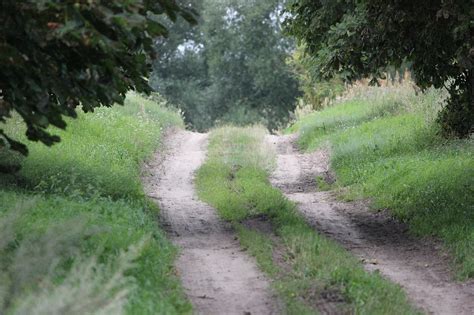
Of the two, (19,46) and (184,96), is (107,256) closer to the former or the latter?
(19,46)

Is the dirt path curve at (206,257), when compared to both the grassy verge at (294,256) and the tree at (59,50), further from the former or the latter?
the tree at (59,50)

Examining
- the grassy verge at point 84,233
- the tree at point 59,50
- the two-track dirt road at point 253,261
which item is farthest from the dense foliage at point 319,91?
the tree at point 59,50

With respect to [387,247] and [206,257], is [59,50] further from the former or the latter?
[387,247]

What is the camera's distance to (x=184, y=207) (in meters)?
14.4

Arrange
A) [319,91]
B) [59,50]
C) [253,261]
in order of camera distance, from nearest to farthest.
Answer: [59,50]
[253,261]
[319,91]

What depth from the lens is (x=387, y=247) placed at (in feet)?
38.4

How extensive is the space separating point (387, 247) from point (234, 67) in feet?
138

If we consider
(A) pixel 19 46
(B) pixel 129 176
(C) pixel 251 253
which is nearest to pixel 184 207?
(B) pixel 129 176

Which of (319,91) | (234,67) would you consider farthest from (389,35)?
(234,67)

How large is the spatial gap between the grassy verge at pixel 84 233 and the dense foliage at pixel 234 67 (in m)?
31.1

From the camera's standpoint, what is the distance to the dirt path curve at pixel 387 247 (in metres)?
9.07

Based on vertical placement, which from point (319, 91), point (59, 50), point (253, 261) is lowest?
point (253, 261)

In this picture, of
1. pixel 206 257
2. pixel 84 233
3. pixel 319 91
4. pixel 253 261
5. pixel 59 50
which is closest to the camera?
pixel 59 50

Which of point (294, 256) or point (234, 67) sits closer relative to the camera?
point (294, 256)
